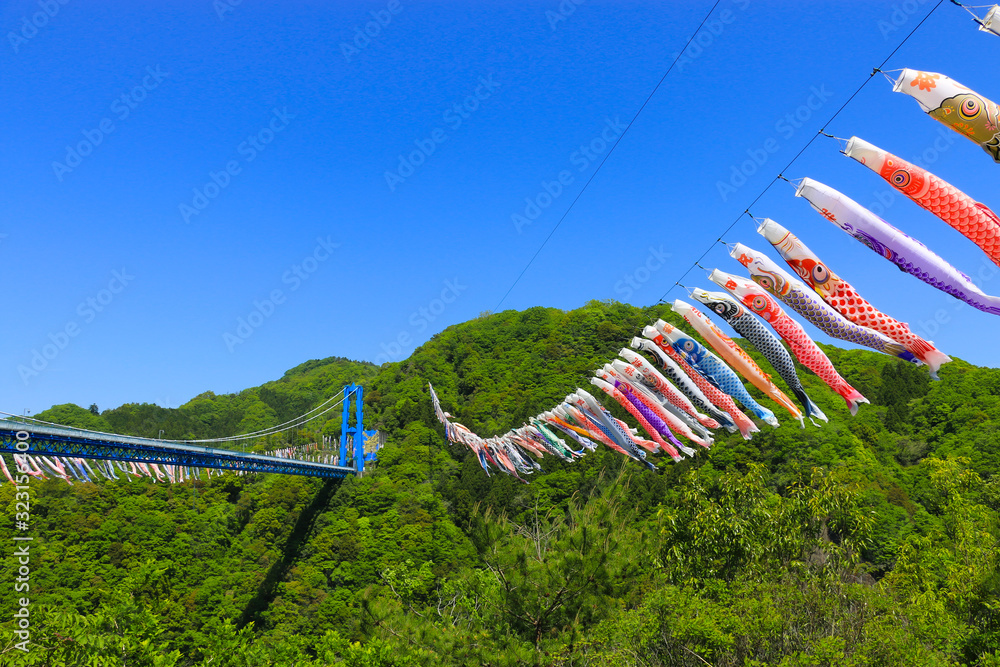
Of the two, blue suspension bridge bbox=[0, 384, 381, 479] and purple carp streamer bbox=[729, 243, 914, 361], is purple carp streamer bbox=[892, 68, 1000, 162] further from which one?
blue suspension bridge bbox=[0, 384, 381, 479]

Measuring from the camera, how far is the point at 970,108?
6809 mm

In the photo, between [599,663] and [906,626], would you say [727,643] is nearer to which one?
[599,663]

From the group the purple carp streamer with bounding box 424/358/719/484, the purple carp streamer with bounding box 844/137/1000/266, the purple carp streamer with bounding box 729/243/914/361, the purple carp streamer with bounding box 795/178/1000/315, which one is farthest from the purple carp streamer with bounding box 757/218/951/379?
the purple carp streamer with bounding box 424/358/719/484

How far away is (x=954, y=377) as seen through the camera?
41656 millimetres

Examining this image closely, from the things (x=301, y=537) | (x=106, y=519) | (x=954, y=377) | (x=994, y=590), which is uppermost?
(x=954, y=377)

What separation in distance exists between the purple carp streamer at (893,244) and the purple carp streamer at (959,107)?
1202mm

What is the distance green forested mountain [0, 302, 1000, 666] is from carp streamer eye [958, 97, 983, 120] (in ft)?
19.3

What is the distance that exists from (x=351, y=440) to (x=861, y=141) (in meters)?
41.2

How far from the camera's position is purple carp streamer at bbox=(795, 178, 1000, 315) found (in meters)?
7.59

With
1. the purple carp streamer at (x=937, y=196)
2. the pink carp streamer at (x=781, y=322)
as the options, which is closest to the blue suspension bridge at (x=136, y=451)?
the pink carp streamer at (x=781, y=322)

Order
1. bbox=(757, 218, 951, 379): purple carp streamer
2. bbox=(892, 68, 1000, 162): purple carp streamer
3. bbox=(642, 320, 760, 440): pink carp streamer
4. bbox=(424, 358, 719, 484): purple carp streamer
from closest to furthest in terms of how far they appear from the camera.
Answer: bbox=(892, 68, 1000, 162): purple carp streamer, bbox=(757, 218, 951, 379): purple carp streamer, bbox=(642, 320, 760, 440): pink carp streamer, bbox=(424, 358, 719, 484): purple carp streamer

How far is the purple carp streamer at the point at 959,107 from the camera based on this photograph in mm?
6773

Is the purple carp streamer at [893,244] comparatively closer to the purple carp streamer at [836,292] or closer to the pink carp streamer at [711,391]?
the purple carp streamer at [836,292]

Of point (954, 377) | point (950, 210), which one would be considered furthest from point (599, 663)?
point (954, 377)
